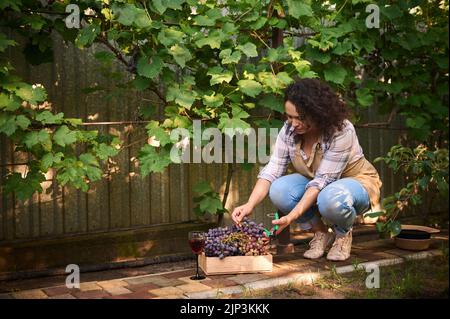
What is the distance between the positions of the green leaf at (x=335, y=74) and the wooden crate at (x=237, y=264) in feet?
4.24

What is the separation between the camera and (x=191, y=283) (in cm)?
309

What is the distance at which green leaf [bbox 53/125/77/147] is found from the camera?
3.21m

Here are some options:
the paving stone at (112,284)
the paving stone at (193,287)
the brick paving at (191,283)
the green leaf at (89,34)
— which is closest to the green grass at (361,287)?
the brick paving at (191,283)

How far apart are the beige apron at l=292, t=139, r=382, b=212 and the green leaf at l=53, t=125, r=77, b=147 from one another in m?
1.30

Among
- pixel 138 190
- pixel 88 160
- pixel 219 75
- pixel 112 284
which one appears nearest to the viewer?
pixel 112 284

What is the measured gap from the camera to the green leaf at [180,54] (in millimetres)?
3424

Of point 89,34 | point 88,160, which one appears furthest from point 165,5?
point 88,160

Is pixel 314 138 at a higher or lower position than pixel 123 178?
higher

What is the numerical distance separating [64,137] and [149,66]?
0.66 meters

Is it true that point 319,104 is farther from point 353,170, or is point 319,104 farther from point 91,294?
point 91,294

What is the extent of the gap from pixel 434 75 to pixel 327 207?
6.41 feet
